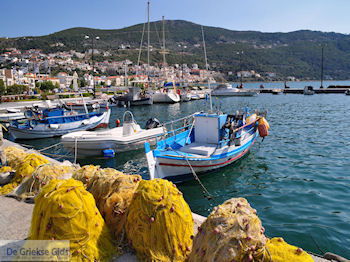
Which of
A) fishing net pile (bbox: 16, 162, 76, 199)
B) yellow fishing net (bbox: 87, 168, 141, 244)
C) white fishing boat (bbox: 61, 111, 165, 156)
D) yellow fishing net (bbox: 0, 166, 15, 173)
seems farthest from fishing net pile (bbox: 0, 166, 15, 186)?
white fishing boat (bbox: 61, 111, 165, 156)

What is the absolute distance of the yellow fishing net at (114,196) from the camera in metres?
4.38

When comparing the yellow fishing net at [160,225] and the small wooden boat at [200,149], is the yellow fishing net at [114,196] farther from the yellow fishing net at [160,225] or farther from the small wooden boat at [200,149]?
the small wooden boat at [200,149]

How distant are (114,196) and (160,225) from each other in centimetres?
119

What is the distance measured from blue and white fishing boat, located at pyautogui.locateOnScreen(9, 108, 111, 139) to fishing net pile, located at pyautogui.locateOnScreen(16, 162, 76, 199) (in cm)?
1542

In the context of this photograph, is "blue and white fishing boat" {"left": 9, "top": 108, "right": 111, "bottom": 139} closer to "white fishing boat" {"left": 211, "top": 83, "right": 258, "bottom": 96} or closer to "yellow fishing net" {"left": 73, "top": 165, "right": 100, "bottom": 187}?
"yellow fishing net" {"left": 73, "top": 165, "right": 100, "bottom": 187}

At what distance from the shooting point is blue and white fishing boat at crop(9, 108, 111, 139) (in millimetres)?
20031

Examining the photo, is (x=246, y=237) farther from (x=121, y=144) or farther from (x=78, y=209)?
(x=121, y=144)

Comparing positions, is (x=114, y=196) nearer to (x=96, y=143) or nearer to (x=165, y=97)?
(x=96, y=143)

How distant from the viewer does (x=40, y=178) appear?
247 inches

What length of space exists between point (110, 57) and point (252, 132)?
554 feet

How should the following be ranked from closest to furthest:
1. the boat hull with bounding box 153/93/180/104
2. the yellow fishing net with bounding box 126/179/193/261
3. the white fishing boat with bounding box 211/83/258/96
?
1. the yellow fishing net with bounding box 126/179/193/261
2. the boat hull with bounding box 153/93/180/104
3. the white fishing boat with bounding box 211/83/258/96

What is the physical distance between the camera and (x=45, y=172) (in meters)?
6.30

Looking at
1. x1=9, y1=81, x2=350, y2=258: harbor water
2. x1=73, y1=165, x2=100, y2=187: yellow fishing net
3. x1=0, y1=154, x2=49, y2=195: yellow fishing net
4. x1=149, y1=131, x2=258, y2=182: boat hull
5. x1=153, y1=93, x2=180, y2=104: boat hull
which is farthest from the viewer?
x1=153, y1=93, x2=180, y2=104: boat hull

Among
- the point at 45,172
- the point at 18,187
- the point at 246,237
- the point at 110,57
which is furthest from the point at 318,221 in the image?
the point at 110,57
